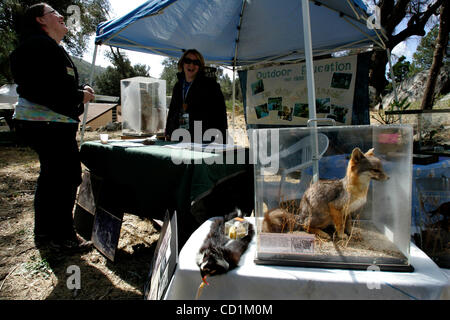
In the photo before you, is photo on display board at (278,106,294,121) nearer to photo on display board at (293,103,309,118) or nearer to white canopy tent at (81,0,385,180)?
photo on display board at (293,103,309,118)

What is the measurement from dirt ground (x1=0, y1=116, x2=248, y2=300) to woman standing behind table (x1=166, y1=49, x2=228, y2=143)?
0.53 metres

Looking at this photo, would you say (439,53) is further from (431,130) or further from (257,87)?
(431,130)

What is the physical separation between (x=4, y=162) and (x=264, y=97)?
6366 millimetres

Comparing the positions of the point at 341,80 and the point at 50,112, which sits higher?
the point at 341,80

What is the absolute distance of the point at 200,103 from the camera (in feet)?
9.05

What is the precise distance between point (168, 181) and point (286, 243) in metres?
0.93

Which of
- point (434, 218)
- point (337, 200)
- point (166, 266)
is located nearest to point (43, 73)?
point (166, 266)

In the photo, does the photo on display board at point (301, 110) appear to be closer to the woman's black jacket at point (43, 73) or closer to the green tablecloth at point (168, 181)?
the green tablecloth at point (168, 181)

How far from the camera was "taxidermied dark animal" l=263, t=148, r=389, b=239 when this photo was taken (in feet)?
3.46

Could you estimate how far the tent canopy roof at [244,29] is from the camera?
127 inches

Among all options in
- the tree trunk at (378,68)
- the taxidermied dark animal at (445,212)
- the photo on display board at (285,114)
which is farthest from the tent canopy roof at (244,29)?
the tree trunk at (378,68)

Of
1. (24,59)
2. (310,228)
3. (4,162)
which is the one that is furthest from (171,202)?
(4,162)

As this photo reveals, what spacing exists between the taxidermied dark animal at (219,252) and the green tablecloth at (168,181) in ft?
1.21

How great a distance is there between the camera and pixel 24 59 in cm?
183
